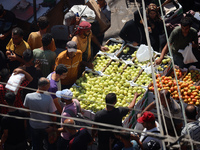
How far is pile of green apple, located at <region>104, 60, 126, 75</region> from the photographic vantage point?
7036mm

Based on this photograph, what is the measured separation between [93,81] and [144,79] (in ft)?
3.77

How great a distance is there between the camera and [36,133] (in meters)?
5.79

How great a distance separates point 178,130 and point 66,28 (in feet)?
12.2

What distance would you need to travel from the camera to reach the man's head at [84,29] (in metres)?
6.73

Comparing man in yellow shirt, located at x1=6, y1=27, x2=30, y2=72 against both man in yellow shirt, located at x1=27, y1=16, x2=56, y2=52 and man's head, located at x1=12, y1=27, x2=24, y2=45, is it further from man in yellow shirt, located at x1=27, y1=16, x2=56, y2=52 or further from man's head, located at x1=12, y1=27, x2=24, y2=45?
man in yellow shirt, located at x1=27, y1=16, x2=56, y2=52

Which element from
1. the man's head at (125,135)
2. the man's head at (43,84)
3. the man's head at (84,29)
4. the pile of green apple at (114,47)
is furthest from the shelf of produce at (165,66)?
the man's head at (43,84)

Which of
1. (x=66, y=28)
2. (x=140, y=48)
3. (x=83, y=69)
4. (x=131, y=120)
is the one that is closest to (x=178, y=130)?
(x=131, y=120)

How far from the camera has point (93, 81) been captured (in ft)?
22.1

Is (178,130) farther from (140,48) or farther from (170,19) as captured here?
(170,19)

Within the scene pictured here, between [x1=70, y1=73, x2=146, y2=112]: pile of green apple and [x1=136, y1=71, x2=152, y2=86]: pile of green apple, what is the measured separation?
0.68 feet

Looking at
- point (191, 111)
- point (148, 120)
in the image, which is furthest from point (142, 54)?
point (148, 120)

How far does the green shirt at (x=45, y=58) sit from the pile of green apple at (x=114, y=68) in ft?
4.27

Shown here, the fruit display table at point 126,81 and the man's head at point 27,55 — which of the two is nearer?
the man's head at point 27,55

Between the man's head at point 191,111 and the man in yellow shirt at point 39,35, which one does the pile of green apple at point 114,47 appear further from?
the man's head at point 191,111
